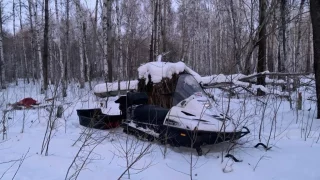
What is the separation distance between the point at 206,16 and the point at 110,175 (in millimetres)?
26087

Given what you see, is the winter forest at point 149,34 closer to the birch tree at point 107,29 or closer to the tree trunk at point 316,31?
the birch tree at point 107,29

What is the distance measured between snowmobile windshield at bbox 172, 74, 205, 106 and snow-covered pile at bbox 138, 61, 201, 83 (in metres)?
0.23

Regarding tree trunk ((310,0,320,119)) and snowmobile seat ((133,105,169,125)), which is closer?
snowmobile seat ((133,105,169,125))

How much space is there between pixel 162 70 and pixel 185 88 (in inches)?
31.9

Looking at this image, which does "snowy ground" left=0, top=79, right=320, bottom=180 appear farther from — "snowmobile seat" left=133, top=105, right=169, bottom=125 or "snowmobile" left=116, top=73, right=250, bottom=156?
"snowmobile seat" left=133, top=105, right=169, bottom=125

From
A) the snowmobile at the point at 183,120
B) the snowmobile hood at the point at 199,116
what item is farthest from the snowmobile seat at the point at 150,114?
the snowmobile hood at the point at 199,116

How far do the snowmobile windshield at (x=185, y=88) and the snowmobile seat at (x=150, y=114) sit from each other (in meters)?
0.28

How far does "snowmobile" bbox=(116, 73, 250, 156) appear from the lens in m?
4.13

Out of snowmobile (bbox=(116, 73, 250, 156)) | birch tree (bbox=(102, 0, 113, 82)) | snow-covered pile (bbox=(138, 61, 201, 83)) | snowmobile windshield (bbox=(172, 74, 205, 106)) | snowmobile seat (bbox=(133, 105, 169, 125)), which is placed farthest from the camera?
birch tree (bbox=(102, 0, 113, 82))

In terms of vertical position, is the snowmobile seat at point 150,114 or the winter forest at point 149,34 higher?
the winter forest at point 149,34

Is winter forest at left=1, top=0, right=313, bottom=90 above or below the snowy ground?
above

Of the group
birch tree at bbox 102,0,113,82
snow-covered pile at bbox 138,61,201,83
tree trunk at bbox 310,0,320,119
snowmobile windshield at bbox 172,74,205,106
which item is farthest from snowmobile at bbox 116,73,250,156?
birch tree at bbox 102,0,113,82

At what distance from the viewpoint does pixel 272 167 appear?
3852 millimetres

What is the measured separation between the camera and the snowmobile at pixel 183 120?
4.13 metres
